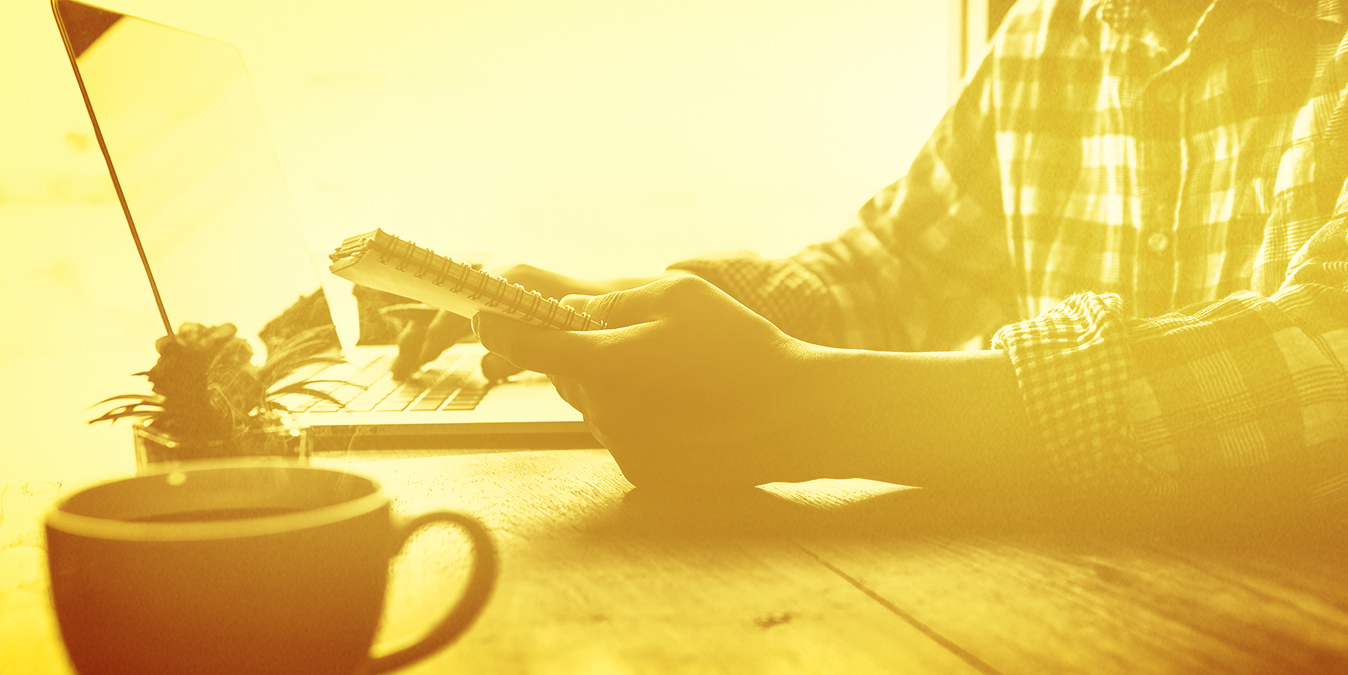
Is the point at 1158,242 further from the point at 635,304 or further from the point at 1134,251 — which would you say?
the point at 635,304

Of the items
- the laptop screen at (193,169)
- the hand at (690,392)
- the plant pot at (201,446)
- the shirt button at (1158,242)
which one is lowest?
the shirt button at (1158,242)

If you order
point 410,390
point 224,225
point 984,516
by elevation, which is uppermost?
point 224,225

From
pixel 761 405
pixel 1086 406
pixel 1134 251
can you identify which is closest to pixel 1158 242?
pixel 1134 251

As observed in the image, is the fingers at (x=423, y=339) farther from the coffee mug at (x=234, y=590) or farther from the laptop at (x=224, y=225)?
the coffee mug at (x=234, y=590)

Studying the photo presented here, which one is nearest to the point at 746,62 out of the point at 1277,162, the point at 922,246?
the point at 922,246

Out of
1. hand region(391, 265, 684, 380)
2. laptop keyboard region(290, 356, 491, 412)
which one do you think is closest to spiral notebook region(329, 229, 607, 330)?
laptop keyboard region(290, 356, 491, 412)

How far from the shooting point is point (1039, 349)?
49cm

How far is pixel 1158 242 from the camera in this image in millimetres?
892

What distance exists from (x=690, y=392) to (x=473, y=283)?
15 cm

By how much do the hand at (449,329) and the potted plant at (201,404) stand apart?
36 centimetres

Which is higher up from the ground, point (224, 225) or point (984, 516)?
point (224, 225)

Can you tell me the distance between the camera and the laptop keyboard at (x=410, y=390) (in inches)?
27.7

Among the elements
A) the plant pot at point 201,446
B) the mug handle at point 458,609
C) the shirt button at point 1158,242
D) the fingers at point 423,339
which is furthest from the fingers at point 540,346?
the shirt button at point 1158,242

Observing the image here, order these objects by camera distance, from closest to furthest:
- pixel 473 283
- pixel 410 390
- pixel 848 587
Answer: pixel 848 587, pixel 473 283, pixel 410 390
